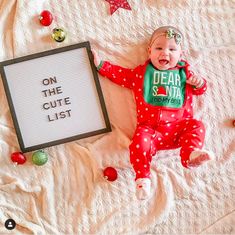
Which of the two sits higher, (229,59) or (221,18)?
(221,18)

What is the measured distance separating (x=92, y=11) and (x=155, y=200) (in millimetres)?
690

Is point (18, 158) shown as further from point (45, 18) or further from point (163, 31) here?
point (163, 31)

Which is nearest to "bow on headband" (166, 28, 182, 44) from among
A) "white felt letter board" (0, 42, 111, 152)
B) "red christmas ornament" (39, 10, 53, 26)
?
"white felt letter board" (0, 42, 111, 152)

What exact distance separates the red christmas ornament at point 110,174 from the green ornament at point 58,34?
47 cm

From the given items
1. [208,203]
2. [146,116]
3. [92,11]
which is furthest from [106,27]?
[208,203]

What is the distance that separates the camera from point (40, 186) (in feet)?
4.40

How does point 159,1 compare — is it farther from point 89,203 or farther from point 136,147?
point 89,203

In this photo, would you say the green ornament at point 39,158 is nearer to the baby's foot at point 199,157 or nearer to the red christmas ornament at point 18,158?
the red christmas ornament at point 18,158

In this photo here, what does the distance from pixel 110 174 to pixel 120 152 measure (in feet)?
0.28

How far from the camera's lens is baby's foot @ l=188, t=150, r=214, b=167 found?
1.17 metres

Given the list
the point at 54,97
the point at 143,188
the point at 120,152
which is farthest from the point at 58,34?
the point at 143,188

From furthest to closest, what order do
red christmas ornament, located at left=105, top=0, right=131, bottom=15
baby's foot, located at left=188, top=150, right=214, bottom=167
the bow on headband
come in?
red christmas ornament, located at left=105, top=0, right=131, bottom=15 < the bow on headband < baby's foot, located at left=188, top=150, right=214, bottom=167

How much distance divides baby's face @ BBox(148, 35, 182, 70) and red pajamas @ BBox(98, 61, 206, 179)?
0.05 m

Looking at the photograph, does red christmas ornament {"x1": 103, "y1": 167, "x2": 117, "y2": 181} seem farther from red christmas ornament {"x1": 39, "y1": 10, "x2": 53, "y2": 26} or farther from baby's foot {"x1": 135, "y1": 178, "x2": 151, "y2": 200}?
red christmas ornament {"x1": 39, "y1": 10, "x2": 53, "y2": 26}
